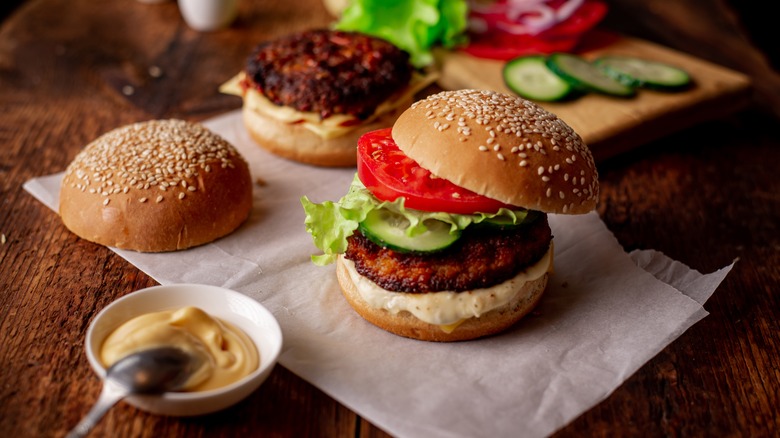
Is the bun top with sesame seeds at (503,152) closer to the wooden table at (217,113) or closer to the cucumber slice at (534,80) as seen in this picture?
the wooden table at (217,113)

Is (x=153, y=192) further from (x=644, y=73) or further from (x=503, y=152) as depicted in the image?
(x=644, y=73)

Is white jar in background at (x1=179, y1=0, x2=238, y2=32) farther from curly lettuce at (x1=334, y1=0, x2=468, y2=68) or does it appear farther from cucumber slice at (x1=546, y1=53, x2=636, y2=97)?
cucumber slice at (x1=546, y1=53, x2=636, y2=97)

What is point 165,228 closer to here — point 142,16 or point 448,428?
point 448,428

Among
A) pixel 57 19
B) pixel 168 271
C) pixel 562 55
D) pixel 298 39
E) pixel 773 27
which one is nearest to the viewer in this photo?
pixel 168 271

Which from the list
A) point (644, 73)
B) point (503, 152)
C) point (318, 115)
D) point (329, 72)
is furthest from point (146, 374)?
point (644, 73)

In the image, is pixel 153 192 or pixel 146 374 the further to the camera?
pixel 153 192

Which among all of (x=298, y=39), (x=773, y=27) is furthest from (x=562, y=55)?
(x=773, y=27)
